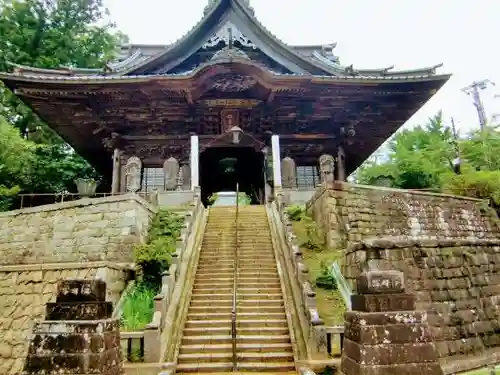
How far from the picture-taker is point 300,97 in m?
15.7

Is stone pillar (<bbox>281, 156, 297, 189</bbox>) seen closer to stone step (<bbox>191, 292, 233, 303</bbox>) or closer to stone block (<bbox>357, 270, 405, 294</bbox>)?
stone step (<bbox>191, 292, 233, 303</bbox>)

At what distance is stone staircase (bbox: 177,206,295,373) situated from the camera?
23.3 feet

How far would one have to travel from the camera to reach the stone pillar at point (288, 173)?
54.4ft

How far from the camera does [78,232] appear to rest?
10.6m

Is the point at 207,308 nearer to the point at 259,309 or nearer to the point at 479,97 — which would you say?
the point at 259,309

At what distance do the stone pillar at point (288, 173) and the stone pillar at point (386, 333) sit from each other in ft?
39.4

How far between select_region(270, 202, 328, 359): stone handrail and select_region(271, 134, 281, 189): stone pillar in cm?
354

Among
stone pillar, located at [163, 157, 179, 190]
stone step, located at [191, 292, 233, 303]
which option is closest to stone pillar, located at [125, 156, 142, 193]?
stone pillar, located at [163, 157, 179, 190]

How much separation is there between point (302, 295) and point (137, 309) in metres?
3.45

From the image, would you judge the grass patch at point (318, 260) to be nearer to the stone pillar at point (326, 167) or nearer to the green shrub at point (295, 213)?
the green shrub at point (295, 213)

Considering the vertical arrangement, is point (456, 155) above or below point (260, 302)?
above

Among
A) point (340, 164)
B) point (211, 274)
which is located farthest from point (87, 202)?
point (340, 164)

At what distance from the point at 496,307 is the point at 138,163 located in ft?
43.3

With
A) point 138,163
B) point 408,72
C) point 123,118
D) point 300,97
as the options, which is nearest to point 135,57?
point 123,118
